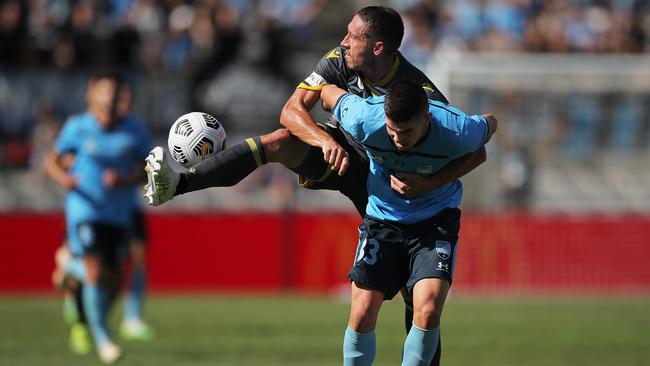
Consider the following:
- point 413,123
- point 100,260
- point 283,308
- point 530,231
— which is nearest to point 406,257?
point 413,123

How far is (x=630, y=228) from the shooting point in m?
20.6

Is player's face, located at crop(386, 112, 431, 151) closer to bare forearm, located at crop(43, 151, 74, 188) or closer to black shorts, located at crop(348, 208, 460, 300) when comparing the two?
black shorts, located at crop(348, 208, 460, 300)

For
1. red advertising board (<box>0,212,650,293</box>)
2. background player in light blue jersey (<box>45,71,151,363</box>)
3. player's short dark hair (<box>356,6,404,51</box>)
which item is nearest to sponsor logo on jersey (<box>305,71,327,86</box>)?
player's short dark hair (<box>356,6,404,51</box>)

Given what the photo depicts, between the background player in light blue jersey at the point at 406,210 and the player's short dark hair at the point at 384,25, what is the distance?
476mm

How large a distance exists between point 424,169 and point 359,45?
978 millimetres

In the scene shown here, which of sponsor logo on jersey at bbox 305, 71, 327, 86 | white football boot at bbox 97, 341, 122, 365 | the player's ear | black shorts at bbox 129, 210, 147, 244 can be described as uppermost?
the player's ear

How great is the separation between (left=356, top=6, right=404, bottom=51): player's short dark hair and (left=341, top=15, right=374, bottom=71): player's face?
0.04 metres

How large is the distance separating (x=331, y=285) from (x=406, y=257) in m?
12.4

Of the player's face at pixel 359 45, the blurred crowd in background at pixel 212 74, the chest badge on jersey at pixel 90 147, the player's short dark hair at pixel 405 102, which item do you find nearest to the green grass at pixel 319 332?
the chest badge on jersey at pixel 90 147

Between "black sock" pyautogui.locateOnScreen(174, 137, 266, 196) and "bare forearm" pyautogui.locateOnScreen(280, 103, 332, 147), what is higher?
"bare forearm" pyautogui.locateOnScreen(280, 103, 332, 147)

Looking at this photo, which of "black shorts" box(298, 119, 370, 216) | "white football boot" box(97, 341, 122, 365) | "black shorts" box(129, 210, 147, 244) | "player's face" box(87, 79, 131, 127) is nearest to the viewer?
"black shorts" box(298, 119, 370, 216)

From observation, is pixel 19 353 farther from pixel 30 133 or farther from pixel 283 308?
pixel 30 133

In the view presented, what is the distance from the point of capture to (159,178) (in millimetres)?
8172

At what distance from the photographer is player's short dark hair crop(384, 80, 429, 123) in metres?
7.72
